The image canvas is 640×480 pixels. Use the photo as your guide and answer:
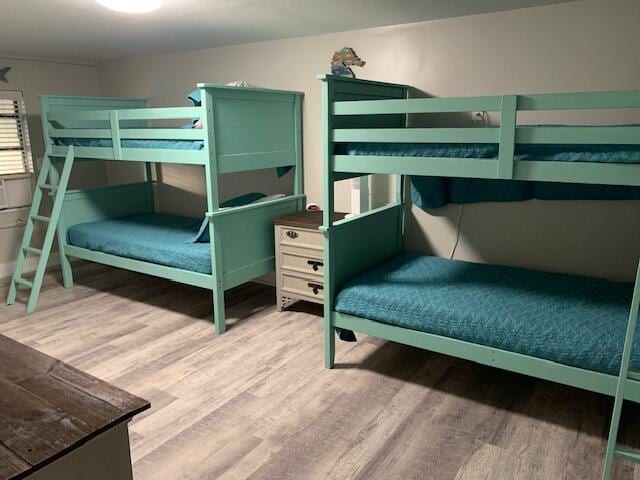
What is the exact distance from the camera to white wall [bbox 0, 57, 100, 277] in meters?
4.45

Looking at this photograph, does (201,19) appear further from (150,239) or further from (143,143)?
(150,239)

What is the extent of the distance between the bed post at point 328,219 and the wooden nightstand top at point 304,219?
0.69 metres

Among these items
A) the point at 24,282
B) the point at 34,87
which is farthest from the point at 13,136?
the point at 24,282

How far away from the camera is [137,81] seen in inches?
185

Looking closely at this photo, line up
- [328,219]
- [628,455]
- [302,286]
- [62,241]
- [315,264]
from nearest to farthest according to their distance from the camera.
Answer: [628,455] < [328,219] < [315,264] < [302,286] < [62,241]

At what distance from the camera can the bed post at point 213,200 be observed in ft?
9.86

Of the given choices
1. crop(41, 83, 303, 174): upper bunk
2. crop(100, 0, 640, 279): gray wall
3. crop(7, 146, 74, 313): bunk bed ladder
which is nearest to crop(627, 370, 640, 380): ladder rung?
crop(100, 0, 640, 279): gray wall

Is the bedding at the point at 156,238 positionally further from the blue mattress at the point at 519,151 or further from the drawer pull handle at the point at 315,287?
the blue mattress at the point at 519,151

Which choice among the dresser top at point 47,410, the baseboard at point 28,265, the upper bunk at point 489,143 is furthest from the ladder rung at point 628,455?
the baseboard at point 28,265

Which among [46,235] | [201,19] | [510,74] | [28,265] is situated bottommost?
[28,265]

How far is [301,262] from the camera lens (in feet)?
11.4

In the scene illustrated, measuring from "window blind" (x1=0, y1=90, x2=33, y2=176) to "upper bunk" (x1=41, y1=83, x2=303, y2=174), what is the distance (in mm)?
624

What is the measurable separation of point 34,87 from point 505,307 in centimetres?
446

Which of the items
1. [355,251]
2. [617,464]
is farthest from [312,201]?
[617,464]
